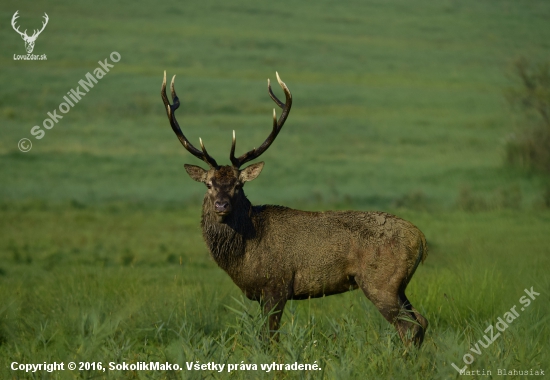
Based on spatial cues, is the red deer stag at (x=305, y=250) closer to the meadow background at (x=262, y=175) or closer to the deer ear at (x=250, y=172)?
the deer ear at (x=250, y=172)

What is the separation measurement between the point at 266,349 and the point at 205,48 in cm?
4592

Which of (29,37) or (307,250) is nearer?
(307,250)

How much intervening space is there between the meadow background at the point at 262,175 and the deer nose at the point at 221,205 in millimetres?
543

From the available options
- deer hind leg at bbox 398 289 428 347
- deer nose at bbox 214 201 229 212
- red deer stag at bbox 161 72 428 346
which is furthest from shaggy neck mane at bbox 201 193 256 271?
deer hind leg at bbox 398 289 428 347

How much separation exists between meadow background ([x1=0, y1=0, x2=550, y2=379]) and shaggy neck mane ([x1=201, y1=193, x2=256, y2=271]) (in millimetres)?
488

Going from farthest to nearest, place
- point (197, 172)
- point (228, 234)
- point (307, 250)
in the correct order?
point (197, 172), point (228, 234), point (307, 250)

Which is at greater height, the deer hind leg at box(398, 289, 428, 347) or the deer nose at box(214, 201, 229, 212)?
the deer nose at box(214, 201, 229, 212)

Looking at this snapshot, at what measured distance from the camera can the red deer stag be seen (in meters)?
8.24

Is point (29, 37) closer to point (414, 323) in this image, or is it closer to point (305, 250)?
point (305, 250)

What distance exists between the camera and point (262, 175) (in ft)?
93.9

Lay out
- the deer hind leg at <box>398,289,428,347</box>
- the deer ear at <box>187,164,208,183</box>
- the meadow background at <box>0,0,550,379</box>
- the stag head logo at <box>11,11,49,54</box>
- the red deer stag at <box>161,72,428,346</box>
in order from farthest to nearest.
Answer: the stag head logo at <box>11,11,49,54</box>, the deer ear at <box>187,164,208,183</box>, the red deer stag at <box>161,72,428,346</box>, the deer hind leg at <box>398,289,428,347</box>, the meadow background at <box>0,0,550,379</box>

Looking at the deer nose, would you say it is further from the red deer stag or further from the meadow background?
the meadow background

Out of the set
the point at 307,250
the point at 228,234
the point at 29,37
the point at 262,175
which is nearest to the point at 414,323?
the point at 307,250

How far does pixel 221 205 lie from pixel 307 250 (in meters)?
0.85
